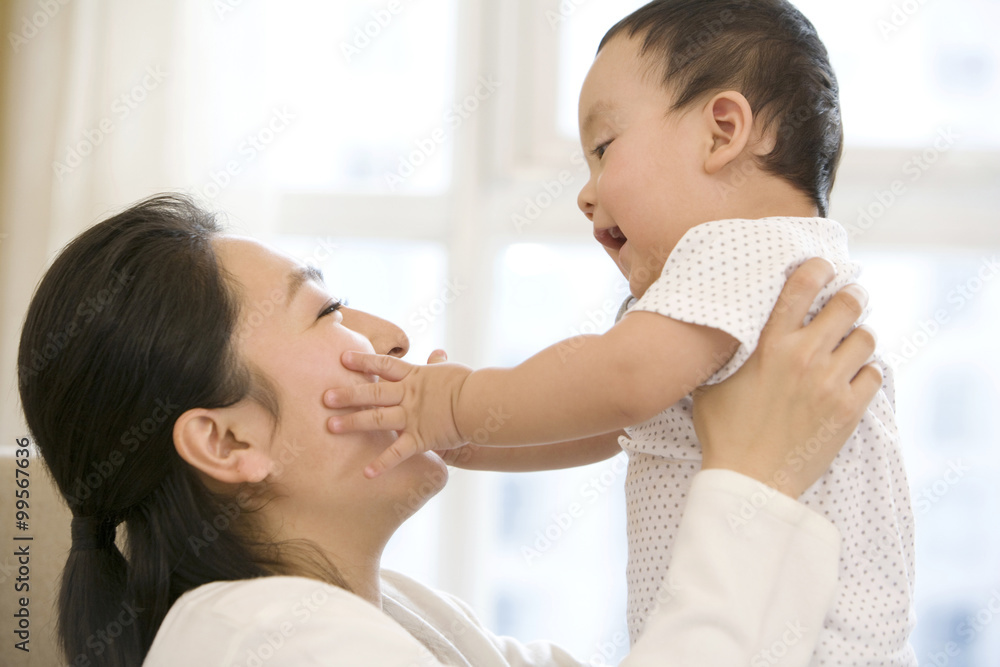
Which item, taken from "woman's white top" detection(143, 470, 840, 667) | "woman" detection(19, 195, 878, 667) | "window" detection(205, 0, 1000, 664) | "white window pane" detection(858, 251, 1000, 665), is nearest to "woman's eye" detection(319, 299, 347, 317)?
"woman" detection(19, 195, 878, 667)

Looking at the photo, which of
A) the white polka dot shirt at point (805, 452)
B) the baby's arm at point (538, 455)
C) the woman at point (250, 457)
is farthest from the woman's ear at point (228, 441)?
the white polka dot shirt at point (805, 452)

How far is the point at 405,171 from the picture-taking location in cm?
249

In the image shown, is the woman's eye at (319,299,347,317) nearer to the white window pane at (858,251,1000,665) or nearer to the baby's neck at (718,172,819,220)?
the baby's neck at (718,172,819,220)

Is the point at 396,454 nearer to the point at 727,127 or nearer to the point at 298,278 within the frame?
the point at 298,278

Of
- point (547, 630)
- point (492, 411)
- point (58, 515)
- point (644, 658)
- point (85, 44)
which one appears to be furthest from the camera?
point (547, 630)

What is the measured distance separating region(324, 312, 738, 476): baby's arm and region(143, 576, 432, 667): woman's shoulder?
0.59 feet

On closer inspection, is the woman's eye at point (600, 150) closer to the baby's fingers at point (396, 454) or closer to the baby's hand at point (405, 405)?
the baby's hand at point (405, 405)

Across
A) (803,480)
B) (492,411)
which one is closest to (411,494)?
(492,411)

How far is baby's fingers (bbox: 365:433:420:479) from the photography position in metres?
0.95

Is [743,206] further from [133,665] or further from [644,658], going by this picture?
[133,665]

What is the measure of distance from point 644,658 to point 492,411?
0.31m

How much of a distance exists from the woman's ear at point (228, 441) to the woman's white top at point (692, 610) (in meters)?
0.15

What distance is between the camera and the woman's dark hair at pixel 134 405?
3.18 feet

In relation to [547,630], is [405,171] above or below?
above
